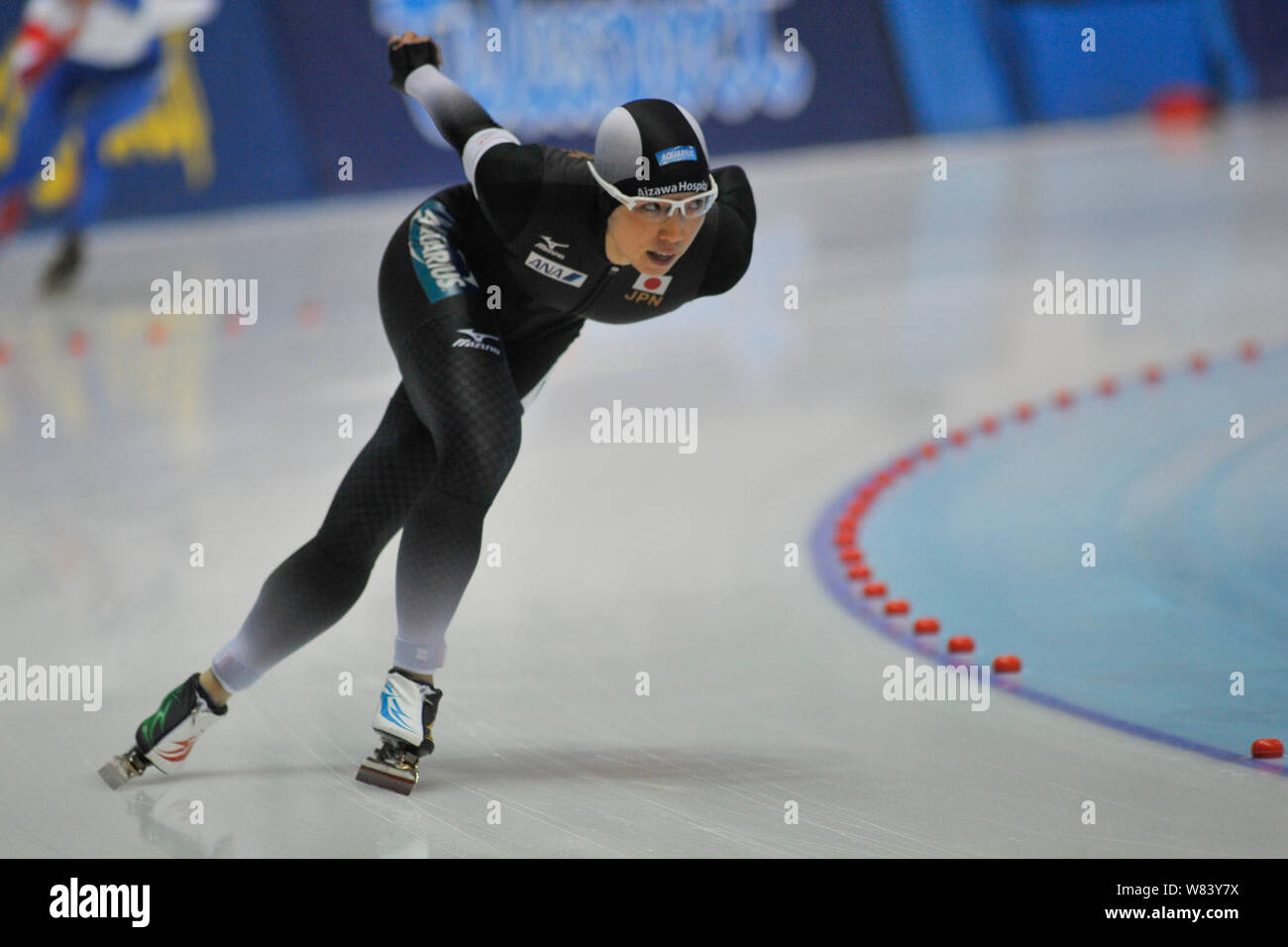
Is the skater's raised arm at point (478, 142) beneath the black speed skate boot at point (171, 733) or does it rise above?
above

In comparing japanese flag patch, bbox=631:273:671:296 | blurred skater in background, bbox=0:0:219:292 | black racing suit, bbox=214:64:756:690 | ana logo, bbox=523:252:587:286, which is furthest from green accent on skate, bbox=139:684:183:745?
blurred skater in background, bbox=0:0:219:292

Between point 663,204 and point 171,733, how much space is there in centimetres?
129

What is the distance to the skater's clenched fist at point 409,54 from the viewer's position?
3082 millimetres

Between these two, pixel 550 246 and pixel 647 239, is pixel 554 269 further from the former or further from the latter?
pixel 647 239

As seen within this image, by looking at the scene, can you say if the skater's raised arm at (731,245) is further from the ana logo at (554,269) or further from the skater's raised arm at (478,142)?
the skater's raised arm at (478,142)

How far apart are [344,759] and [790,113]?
37.0 ft

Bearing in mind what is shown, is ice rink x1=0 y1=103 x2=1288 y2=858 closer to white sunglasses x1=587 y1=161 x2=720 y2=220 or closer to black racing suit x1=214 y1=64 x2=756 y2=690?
black racing suit x1=214 y1=64 x2=756 y2=690

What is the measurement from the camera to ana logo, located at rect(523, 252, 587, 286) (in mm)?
2803

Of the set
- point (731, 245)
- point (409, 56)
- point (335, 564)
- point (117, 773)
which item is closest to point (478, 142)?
point (409, 56)

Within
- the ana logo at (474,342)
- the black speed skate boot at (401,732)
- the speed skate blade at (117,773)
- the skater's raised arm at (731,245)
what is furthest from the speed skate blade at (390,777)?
the skater's raised arm at (731,245)

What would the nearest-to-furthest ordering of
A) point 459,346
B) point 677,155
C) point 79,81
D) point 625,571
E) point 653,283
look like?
point 677,155 → point 459,346 → point 653,283 → point 625,571 → point 79,81

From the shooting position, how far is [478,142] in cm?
284

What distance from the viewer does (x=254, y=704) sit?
335 centimetres

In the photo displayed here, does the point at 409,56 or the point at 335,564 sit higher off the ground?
the point at 409,56
